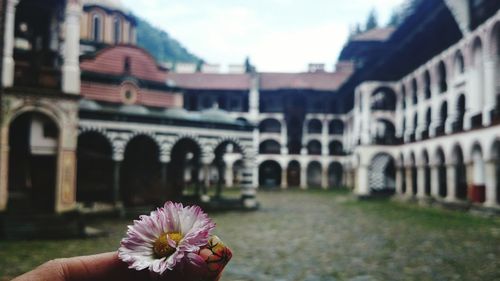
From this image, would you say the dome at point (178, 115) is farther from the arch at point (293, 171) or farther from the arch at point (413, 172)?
the arch at point (293, 171)

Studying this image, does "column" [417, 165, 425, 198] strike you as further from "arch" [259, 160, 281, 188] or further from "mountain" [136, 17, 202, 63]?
"mountain" [136, 17, 202, 63]

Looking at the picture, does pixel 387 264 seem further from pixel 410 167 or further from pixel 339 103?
pixel 339 103

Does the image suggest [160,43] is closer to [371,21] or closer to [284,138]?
[371,21]

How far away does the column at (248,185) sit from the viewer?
2156cm

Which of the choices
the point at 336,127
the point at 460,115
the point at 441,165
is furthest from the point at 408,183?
the point at 336,127

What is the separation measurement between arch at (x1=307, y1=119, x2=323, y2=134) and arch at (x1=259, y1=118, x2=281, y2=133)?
303 centimetres

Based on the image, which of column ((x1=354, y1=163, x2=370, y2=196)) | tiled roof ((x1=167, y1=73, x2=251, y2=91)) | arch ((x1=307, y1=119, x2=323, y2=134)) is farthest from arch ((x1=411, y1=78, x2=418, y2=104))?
tiled roof ((x1=167, y1=73, x2=251, y2=91))

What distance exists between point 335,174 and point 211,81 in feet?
50.7

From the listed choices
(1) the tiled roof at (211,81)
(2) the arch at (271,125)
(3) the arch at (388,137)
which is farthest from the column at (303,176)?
(3) the arch at (388,137)

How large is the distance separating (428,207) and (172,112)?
13339 millimetres

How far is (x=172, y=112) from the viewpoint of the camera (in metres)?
21.2

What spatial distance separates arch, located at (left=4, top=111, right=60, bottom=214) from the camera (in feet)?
49.9

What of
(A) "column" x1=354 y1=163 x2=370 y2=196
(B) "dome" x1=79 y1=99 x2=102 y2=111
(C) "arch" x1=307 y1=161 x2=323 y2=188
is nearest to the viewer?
(B) "dome" x1=79 y1=99 x2=102 y2=111

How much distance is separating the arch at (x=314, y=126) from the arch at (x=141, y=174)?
28769mm
